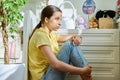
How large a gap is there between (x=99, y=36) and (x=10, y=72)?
84 centimetres

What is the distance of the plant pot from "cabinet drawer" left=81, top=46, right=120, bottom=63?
1.94 ft

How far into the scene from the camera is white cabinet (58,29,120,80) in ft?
6.82

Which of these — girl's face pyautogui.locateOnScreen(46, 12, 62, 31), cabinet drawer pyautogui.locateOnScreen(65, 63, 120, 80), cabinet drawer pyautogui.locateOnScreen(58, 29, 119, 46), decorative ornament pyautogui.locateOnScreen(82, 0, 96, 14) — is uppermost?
decorative ornament pyautogui.locateOnScreen(82, 0, 96, 14)

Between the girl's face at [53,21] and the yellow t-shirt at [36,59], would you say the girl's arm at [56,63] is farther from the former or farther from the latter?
the girl's face at [53,21]

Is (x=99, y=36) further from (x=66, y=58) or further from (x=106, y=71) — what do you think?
(x=66, y=58)

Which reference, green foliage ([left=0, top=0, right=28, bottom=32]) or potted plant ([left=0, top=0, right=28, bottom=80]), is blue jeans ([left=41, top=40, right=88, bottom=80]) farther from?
green foliage ([left=0, top=0, right=28, bottom=32])

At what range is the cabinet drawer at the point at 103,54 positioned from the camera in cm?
208

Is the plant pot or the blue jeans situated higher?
the blue jeans

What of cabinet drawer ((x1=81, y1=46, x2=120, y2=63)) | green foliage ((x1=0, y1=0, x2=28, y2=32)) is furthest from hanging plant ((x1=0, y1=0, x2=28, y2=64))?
cabinet drawer ((x1=81, y1=46, x2=120, y2=63))

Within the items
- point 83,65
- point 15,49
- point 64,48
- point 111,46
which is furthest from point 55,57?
point 15,49

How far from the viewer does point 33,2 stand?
269 cm

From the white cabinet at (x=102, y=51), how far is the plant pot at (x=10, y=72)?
0.54m

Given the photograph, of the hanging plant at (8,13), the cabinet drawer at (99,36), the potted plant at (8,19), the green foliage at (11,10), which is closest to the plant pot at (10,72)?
the potted plant at (8,19)

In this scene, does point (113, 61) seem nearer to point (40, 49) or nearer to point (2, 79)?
point (40, 49)
